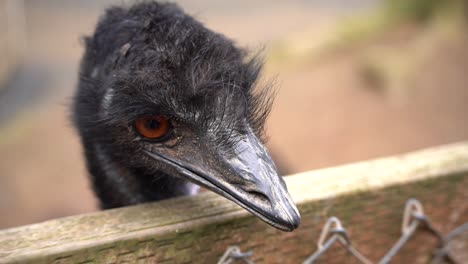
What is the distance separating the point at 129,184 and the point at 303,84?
421 cm

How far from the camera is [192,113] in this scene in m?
1.60

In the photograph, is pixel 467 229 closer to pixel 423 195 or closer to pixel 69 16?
pixel 423 195

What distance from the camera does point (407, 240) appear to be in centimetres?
181

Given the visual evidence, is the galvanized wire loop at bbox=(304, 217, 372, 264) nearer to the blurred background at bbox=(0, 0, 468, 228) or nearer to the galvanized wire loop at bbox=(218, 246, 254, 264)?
the galvanized wire loop at bbox=(218, 246, 254, 264)

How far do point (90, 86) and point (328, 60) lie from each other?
15.6 ft

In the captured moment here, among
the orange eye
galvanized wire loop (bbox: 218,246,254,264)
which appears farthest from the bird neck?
galvanized wire loop (bbox: 218,246,254,264)

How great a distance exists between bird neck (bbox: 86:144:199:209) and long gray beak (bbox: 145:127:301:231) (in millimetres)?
374

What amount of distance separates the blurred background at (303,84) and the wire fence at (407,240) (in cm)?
258

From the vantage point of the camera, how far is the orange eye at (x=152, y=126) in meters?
1.67

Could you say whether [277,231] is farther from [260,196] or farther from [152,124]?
[152,124]

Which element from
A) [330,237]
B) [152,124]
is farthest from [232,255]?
[152,124]

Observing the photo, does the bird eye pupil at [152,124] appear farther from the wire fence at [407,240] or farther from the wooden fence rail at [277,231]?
the wire fence at [407,240]

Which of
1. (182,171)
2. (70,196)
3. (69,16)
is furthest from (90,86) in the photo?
(69,16)

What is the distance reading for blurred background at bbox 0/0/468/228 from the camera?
5.02m
